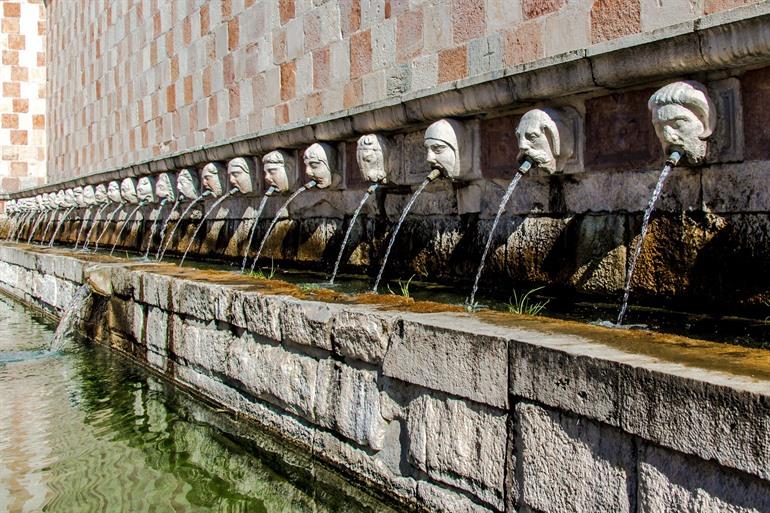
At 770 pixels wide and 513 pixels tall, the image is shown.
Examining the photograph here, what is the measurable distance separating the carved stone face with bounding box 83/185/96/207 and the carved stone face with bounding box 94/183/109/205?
0.28 feet

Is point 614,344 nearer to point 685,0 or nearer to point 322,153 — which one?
point 685,0

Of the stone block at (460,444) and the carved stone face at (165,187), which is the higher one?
the carved stone face at (165,187)

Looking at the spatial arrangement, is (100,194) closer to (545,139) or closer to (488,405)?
(545,139)

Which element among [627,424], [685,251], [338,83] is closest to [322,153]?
[338,83]

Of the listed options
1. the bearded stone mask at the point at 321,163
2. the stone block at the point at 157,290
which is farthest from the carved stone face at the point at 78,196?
the bearded stone mask at the point at 321,163

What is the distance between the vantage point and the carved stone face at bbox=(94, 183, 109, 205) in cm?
1043

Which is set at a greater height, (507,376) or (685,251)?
(685,251)

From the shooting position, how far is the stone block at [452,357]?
2.29 metres

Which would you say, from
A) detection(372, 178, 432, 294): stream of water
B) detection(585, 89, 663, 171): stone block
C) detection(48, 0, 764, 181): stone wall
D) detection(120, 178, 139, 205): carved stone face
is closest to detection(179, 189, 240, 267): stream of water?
detection(48, 0, 764, 181): stone wall

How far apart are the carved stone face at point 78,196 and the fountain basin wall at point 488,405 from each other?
26.8 ft

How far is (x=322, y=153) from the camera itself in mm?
5211

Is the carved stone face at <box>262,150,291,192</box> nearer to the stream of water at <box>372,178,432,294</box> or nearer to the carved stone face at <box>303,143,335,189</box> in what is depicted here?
the carved stone face at <box>303,143,335,189</box>

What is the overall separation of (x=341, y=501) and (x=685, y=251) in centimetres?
167

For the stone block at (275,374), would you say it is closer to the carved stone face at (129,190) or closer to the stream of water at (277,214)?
the stream of water at (277,214)
